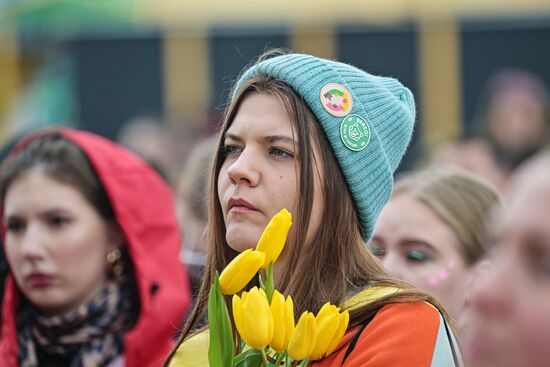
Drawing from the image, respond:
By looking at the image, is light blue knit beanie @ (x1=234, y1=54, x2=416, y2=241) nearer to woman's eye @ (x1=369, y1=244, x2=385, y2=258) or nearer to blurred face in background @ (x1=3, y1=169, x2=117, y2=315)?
woman's eye @ (x1=369, y1=244, x2=385, y2=258)

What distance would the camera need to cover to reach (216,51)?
474 inches

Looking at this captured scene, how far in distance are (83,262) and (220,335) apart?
191cm

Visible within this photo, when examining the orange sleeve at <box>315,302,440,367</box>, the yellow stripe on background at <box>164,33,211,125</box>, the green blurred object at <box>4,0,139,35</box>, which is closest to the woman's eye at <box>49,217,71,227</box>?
the orange sleeve at <box>315,302,440,367</box>

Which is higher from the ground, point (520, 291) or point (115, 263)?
point (520, 291)

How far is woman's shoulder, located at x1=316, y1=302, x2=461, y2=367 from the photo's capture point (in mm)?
2359

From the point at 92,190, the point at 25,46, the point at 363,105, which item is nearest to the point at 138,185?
the point at 92,190

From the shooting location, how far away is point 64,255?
3.98 meters

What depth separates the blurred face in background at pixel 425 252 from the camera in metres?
3.56

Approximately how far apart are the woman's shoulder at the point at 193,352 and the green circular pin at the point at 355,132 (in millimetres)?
618

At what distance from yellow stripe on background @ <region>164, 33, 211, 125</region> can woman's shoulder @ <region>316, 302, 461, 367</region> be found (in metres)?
9.49

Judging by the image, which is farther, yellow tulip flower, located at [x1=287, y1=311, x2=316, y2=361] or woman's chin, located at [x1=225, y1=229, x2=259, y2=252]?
woman's chin, located at [x1=225, y1=229, x2=259, y2=252]

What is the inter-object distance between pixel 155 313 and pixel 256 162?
1.46 meters

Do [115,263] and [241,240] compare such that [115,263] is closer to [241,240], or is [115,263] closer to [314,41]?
[241,240]

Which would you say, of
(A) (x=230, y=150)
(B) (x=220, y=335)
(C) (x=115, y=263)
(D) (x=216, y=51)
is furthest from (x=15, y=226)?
(D) (x=216, y=51)
